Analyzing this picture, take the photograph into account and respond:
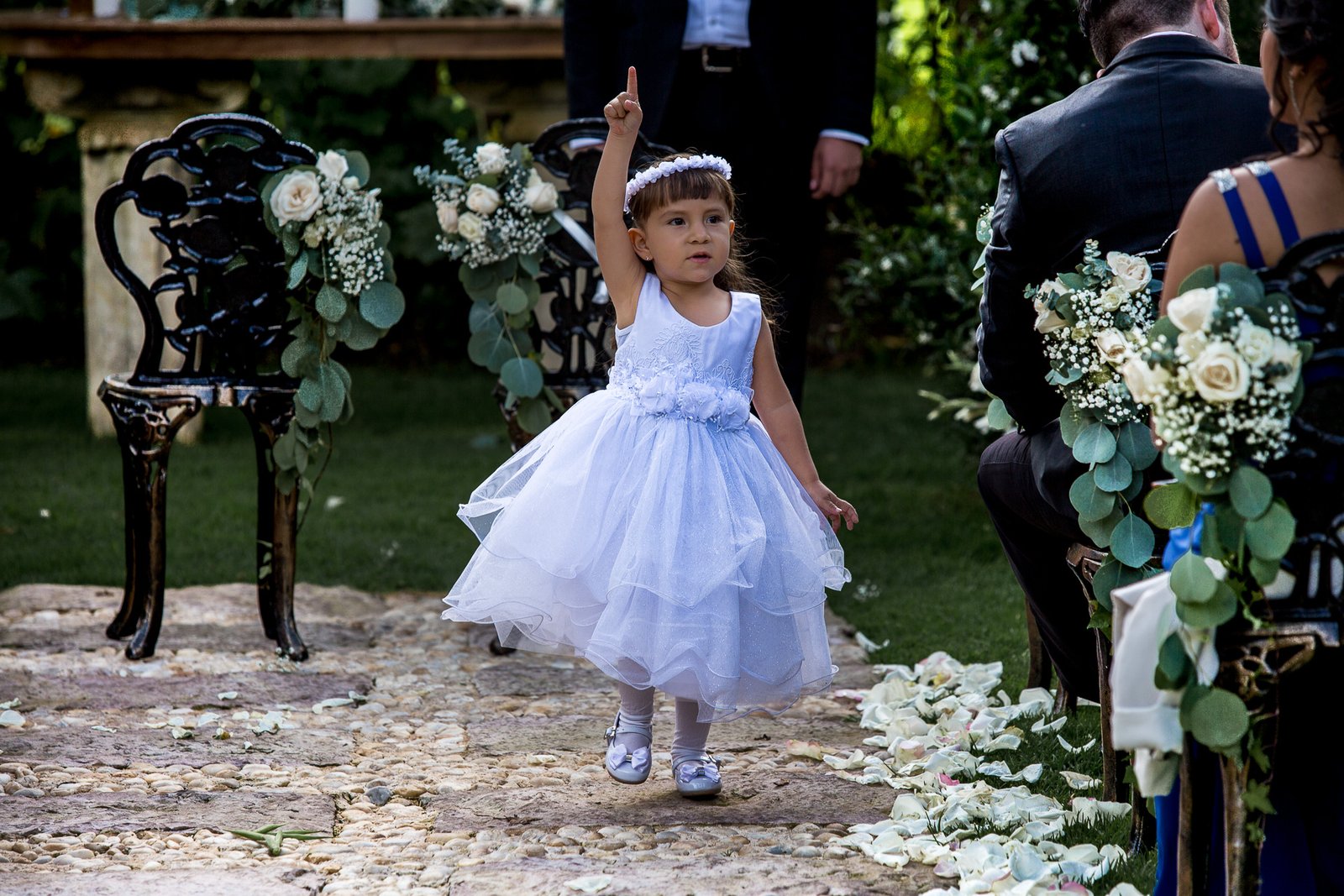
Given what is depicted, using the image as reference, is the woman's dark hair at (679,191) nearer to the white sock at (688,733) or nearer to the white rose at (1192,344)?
the white sock at (688,733)

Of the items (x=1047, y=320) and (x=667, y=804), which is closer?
(x=1047, y=320)

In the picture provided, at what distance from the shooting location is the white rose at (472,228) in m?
3.81

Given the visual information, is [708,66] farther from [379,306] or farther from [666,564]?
[666,564]

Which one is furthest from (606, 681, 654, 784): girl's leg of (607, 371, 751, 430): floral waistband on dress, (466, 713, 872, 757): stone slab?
(607, 371, 751, 430): floral waistband on dress

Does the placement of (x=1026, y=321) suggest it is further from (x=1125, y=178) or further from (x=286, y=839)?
(x=286, y=839)

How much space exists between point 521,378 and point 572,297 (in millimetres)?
309

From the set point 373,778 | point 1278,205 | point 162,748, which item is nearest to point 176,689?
point 162,748

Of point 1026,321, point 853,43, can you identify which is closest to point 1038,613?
point 1026,321

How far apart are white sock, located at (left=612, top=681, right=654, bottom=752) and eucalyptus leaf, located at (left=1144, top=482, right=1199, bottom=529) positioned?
127cm

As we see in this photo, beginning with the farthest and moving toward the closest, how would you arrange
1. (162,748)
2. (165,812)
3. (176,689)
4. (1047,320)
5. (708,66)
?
(708,66) < (176,689) < (162,748) < (165,812) < (1047,320)

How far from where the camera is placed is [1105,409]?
2.39 meters

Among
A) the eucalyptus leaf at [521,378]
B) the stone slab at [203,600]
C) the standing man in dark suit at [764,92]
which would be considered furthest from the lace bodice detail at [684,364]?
the stone slab at [203,600]

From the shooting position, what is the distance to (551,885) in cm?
237

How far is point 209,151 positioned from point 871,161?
19.1 ft
